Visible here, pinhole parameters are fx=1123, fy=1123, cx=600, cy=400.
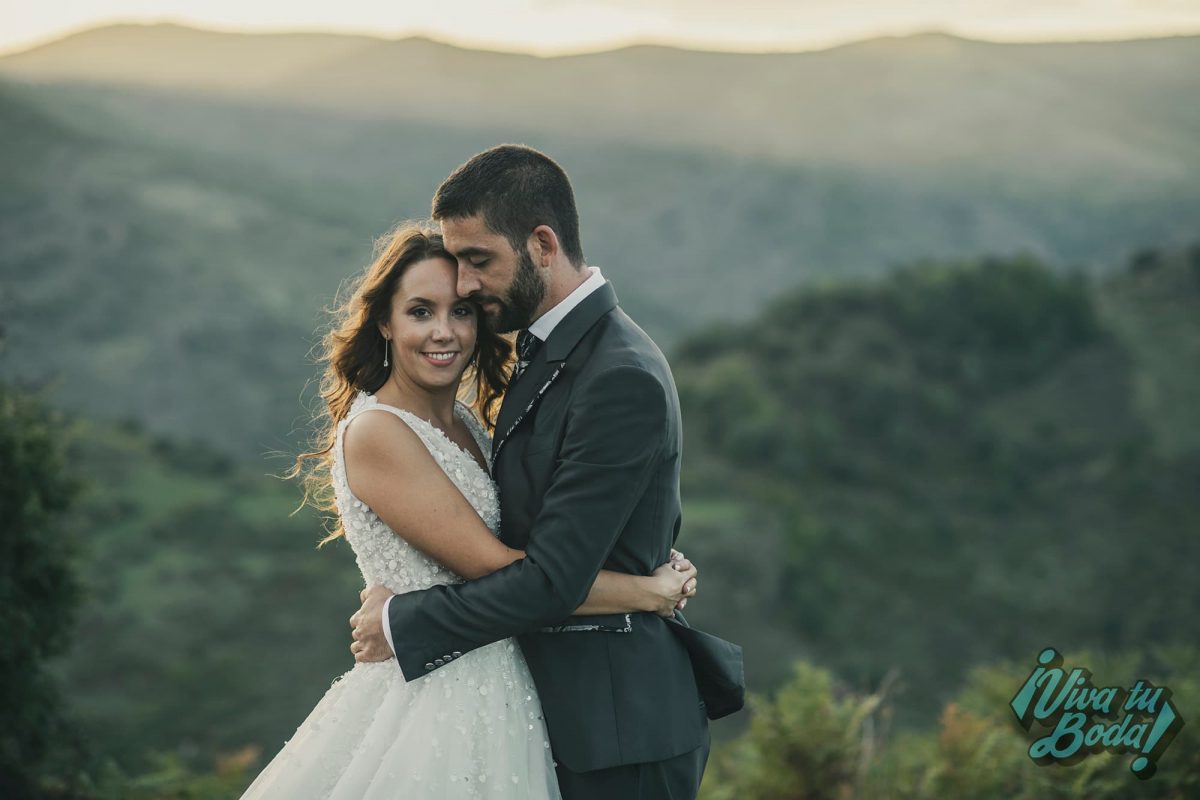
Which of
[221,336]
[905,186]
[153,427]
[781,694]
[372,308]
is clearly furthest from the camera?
[905,186]

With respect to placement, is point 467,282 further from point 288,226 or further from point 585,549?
point 288,226

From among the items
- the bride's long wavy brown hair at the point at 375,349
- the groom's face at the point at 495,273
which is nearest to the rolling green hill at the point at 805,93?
the bride's long wavy brown hair at the point at 375,349

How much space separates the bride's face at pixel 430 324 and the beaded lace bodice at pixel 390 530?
0.55 ft

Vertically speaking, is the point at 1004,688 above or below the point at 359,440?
below

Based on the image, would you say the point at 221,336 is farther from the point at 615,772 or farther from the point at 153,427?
the point at 615,772

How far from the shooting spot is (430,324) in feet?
11.9

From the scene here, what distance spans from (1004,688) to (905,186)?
271 ft

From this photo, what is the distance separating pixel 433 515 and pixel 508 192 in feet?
3.28

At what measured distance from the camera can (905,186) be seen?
279 feet

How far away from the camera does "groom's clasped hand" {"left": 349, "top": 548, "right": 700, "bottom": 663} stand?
3.39 meters

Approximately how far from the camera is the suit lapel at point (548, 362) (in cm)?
338

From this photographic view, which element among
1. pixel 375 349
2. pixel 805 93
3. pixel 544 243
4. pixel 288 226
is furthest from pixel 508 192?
pixel 805 93

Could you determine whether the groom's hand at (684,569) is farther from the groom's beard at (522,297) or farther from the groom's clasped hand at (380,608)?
the groom's beard at (522,297)

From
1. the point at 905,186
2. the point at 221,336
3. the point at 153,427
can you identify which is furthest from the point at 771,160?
the point at 153,427
